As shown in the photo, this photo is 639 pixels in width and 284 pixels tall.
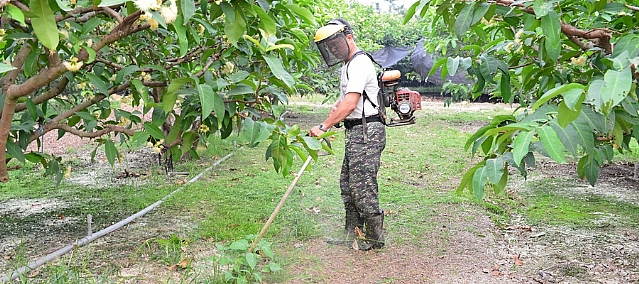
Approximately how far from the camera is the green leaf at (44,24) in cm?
150

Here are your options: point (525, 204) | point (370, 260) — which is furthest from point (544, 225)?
point (370, 260)

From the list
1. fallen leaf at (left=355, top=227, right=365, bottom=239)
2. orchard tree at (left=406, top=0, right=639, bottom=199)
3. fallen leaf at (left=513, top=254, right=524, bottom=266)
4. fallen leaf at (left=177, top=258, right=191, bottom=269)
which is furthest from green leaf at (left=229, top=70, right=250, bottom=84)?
fallen leaf at (left=513, top=254, right=524, bottom=266)

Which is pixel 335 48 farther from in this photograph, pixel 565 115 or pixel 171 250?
pixel 565 115

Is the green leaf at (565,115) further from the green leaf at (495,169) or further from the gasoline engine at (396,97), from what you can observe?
the gasoline engine at (396,97)

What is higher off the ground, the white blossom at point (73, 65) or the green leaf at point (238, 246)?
the white blossom at point (73, 65)

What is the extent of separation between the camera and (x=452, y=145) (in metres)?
7.68

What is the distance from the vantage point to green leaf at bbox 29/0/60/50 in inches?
59.2

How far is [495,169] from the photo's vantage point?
74.9 inches

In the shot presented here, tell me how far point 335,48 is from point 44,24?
6.27ft

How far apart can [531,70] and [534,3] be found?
93cm

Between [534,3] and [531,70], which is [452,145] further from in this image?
[534,3]

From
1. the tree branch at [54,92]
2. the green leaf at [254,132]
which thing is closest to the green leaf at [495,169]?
the green leaf at [254,132]

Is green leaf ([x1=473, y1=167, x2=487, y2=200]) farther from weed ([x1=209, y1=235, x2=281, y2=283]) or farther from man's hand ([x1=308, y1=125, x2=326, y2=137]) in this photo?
man's hand ([x1=308, y1=125, x2=326, y2=137])

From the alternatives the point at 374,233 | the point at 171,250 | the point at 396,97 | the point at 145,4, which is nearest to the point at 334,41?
the point at 396,97
